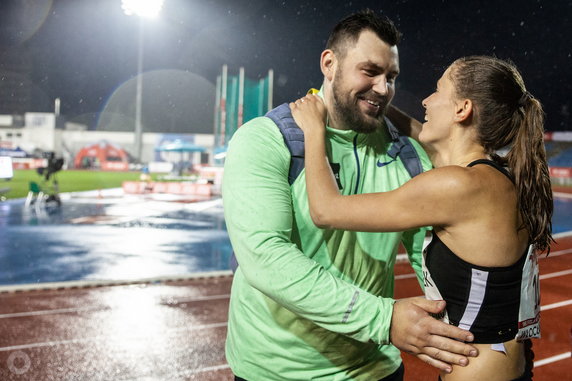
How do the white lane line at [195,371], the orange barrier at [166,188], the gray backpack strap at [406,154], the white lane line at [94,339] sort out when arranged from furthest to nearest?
the orange barrier at [166,188]
the white lane line at [94,339]
the white lane line at [195,371]
the gray backpack strap at [406,154]

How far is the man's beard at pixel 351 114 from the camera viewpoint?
6.25 ft

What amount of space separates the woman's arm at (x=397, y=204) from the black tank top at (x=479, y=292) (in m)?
0.16

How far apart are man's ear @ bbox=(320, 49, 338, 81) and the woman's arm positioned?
1.77 feet

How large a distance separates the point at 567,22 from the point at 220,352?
27556 mm

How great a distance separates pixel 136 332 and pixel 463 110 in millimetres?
5264

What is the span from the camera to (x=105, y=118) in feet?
191

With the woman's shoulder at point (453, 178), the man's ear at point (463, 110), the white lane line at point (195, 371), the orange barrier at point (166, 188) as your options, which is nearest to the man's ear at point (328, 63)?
the man's ear at point (463, 110)

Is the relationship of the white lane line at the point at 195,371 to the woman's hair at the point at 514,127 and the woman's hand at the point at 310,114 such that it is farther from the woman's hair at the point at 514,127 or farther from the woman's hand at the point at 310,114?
the woman's hair at the point at 514,127

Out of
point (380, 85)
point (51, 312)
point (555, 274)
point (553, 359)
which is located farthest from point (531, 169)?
point (555, 274)

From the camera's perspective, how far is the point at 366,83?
1.91m

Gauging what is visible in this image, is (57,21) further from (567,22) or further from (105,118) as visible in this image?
(567,22)

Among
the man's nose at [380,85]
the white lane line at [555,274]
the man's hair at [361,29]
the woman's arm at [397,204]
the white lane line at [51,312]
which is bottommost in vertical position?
the white lane line at [51,312]

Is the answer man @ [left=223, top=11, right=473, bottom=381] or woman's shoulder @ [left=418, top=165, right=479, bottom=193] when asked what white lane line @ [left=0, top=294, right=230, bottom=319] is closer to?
man @ [left=223, top=11, right=473, bottom=381]

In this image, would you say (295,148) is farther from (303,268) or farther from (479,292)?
(479,292)
